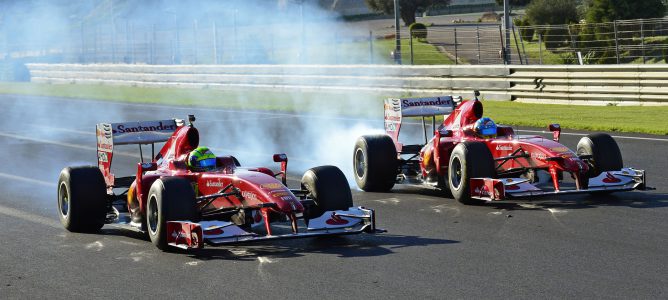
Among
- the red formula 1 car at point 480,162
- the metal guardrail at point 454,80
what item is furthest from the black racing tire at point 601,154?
the metal guardrail at point 454,80

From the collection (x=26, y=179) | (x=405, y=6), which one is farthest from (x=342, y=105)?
(x=405, y=6)

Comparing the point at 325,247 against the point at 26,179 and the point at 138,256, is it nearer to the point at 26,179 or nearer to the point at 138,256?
the point at 138,256

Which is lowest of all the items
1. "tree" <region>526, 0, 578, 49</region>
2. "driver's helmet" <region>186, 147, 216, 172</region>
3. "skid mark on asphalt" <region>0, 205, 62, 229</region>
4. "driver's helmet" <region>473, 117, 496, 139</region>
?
"skid mark on asphalt" <region>0, 205, 62, 229</region>

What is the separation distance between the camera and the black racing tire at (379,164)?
577 inches

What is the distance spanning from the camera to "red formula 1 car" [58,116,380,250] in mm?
10461

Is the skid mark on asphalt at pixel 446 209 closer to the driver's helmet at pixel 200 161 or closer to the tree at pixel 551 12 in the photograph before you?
the driver's helmet at pixel 200 161

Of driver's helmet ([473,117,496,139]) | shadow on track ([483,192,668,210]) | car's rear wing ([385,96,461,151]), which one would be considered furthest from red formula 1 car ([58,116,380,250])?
car's rear wing ([385,96,461,151])

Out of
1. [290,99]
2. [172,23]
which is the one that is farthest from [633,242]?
[172,23]

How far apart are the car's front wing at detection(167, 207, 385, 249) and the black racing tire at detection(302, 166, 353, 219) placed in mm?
173

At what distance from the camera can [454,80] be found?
29547mm

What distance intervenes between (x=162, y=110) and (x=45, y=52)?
31293mm

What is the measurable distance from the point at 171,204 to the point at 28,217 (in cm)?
357

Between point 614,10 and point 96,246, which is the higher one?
point 614,10

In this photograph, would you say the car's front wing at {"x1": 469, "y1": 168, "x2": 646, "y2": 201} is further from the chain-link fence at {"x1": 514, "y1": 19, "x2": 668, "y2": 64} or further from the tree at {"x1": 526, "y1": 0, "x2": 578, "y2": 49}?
the tree at {"x1": 526, "y1": 0, "x2": 578, "y2": 49}
